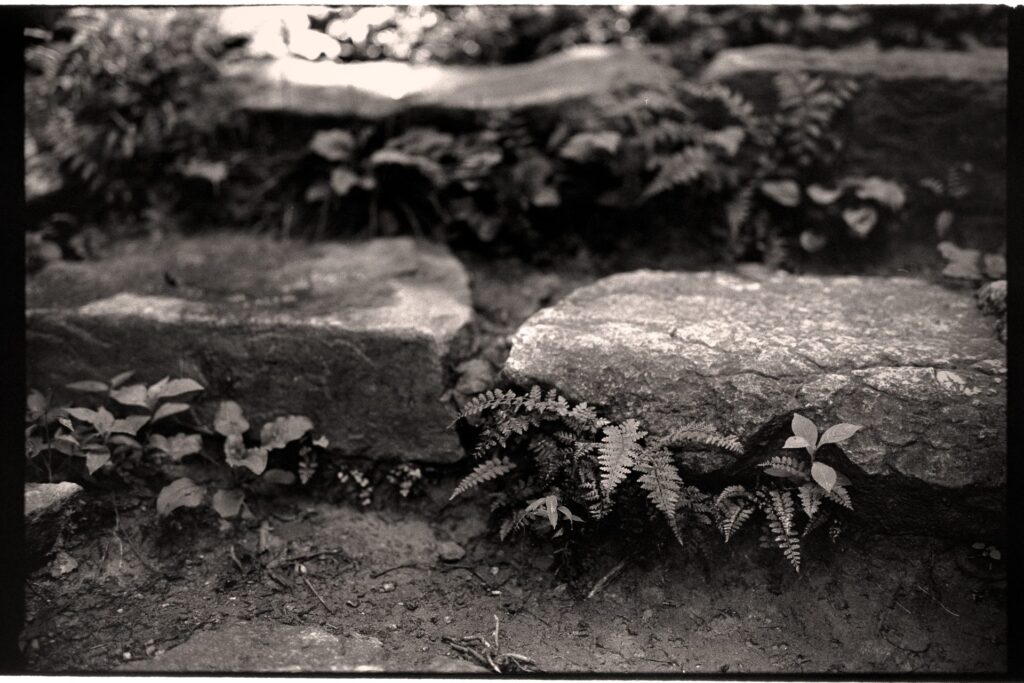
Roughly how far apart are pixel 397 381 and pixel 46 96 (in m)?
3.43

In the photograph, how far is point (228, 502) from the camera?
3.42m

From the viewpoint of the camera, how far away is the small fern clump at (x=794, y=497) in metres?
3.02

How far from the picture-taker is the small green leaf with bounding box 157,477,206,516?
3336mm

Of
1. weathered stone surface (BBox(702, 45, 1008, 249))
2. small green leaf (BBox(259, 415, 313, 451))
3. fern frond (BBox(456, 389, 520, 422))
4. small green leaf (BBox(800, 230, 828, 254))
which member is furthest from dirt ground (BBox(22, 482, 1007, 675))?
weathered stone surface (BBox(702, 45, 1008, 249))

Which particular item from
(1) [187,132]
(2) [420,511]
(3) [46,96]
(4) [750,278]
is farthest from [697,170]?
(3) [46,96]

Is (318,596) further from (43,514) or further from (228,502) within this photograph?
(43,514)

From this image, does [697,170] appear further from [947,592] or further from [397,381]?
[947,592]

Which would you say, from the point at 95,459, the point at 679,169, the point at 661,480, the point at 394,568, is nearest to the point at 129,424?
the point at 95,459

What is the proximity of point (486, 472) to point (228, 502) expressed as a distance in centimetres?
119

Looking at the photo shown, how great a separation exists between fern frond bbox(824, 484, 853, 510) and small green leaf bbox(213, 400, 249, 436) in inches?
101

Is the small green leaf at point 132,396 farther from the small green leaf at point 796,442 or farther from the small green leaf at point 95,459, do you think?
the small green leaf at point 796,442

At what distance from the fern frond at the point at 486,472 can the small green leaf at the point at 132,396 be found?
1559 mm

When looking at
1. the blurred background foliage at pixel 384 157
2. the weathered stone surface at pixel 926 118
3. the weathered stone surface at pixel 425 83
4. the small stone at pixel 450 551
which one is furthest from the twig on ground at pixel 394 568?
the weathered stone surface at pixel 926 118

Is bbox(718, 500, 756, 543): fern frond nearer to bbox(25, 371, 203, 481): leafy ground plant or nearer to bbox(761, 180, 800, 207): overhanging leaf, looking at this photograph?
bbox(761, 180, 800, 207): overhanging leaf
